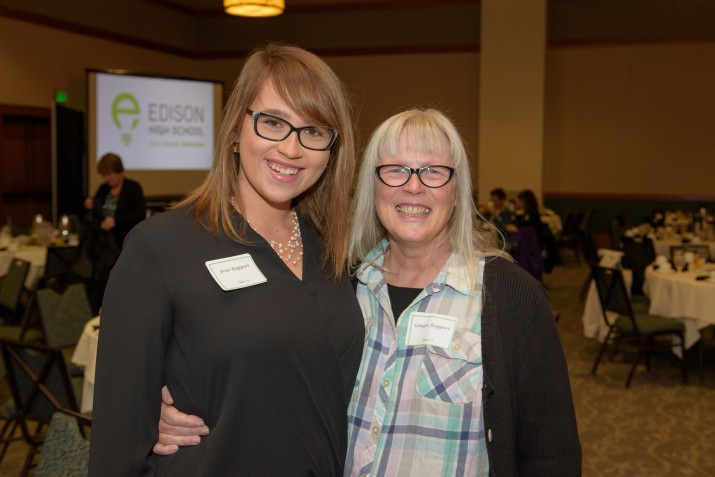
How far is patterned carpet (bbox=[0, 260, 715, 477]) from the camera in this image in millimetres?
4145

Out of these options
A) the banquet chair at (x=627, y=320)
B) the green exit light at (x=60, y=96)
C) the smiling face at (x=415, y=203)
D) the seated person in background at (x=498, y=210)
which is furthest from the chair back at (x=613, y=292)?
the green exit light at (x=60, y=96)

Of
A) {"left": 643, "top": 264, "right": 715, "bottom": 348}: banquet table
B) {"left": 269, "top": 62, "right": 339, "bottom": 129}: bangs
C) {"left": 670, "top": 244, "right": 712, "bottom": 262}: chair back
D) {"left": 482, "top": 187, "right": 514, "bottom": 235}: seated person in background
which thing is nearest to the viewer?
{"left": 269, "top": 62, "right": 339, "bottom": 129}: bangs

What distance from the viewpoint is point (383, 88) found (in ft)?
47.4

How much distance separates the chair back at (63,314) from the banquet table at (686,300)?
425 centimetres

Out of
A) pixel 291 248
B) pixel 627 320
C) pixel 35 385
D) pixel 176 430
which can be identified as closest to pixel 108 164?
pixel 35 385

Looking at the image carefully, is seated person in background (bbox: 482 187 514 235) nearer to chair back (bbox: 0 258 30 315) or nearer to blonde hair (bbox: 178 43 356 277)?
chair back (bbox: 0 258 30 315)

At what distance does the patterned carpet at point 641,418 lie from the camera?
4.14 m

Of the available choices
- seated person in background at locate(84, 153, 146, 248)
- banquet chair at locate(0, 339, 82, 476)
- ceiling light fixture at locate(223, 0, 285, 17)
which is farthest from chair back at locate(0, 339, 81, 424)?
ceiling light fixture at locate(223, 0, 285, 17)

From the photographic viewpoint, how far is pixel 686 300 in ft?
18.4

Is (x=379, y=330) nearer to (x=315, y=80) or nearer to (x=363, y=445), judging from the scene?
(x=363, y=445)

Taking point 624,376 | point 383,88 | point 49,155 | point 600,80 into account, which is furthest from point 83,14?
point 624,376

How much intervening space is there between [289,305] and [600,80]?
519 inches

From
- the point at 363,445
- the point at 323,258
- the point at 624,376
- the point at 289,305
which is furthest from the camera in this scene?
the point at 624,376

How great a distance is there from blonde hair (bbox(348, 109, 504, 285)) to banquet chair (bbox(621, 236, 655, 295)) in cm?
560
